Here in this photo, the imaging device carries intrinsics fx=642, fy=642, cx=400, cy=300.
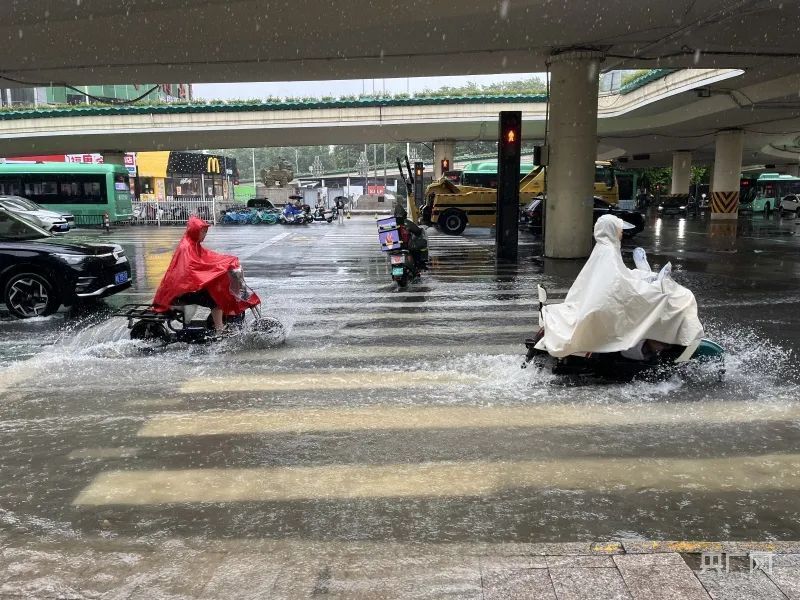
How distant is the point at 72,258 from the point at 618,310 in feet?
24.3

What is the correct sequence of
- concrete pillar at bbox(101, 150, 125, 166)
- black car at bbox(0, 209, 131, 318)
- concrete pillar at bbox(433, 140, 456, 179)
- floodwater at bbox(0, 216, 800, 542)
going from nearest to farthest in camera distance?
floodwater at bbox(0, 216, 800, 542) → black car at bbox(0, 209, 131, 318) → concrete pillar at bbox(101, 150, 125, 166) → concrete pillar at bbox(433, 140, 456, 179)

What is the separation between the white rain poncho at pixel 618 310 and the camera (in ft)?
17.9

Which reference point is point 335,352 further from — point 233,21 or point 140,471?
point 233,21

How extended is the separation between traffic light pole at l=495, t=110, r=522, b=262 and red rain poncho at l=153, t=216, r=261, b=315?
395 inches

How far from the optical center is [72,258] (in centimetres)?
902

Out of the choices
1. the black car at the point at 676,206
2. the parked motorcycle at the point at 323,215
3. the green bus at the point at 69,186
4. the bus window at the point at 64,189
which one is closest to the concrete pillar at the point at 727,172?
the black car at the point at 676,206

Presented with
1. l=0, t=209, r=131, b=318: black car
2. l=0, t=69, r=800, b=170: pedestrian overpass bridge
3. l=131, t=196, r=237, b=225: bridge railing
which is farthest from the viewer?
l=131, t=196, r=237, b=225: bridge railing

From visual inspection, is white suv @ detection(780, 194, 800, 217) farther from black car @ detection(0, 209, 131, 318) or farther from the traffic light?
black car @ detection(0, 209, 131, 318)

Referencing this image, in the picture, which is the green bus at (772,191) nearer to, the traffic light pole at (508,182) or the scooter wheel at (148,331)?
the traffic light pole at (508,182)

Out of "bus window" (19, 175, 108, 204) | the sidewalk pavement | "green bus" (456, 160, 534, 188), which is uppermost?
"green bus" (456, 160, 534, 188)

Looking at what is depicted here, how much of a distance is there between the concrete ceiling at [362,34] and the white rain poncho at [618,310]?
862 centimetres

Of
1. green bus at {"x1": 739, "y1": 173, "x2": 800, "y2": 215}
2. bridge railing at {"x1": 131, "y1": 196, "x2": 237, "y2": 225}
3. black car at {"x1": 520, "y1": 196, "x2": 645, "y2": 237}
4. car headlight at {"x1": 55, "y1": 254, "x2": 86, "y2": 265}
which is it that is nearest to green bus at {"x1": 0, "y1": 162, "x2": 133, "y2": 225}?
bridge railing at {"x1": 131, "y1": 196, "x2": 237, "y2": 225}

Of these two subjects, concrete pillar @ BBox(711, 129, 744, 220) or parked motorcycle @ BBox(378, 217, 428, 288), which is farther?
concrete pillar @ BBox(711, 129, 744, 220)

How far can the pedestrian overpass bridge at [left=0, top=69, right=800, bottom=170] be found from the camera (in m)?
32.0
